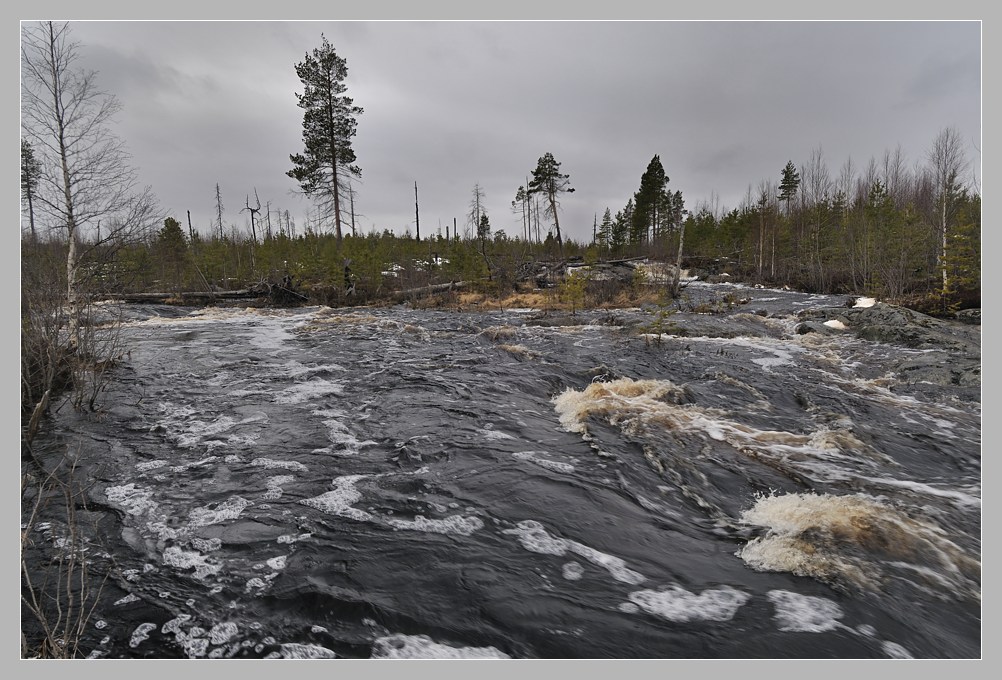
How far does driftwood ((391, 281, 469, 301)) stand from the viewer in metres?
23.8

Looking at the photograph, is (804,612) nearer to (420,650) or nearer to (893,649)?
(893,649)

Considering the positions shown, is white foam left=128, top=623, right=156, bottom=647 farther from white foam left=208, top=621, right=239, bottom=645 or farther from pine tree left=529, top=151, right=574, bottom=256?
pine tree left=529, top=151, right=574, bottom=256

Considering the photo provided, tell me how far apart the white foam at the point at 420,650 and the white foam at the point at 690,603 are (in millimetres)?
934

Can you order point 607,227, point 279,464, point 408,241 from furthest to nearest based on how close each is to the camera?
1. point 607,227
2. point 408,241
3. point 279,464

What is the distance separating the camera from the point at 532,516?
354cm

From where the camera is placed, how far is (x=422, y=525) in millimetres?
3375

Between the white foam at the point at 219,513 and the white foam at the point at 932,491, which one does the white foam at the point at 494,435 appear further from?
the white foam at the point at 932,491

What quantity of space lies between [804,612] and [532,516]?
1.89 meters

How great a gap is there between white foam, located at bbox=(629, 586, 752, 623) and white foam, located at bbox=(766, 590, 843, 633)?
181 mm

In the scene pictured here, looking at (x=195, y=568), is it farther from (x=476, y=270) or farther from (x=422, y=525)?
(x=476, y=270)

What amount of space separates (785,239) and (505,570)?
1663 inches

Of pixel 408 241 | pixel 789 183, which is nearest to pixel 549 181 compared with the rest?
pixel 408 241

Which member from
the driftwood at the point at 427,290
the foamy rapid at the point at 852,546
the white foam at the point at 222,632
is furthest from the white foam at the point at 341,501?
the driftwood at the point at 427,290

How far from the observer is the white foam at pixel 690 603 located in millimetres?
2432
